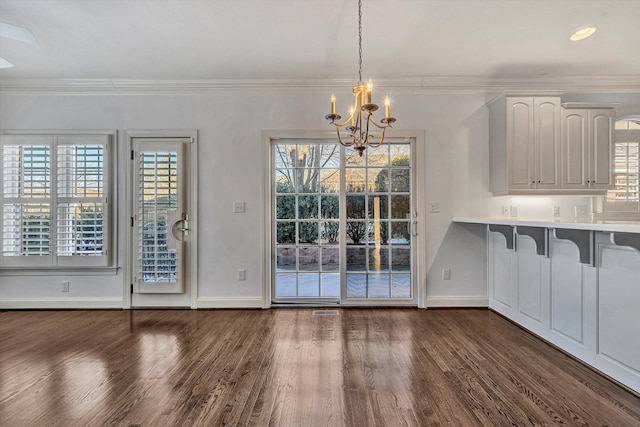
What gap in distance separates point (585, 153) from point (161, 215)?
456cm

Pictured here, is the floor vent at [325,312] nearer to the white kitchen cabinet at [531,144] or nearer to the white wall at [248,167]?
the white wall at [248,167]

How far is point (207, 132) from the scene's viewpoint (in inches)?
143

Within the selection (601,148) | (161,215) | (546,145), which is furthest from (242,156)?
(601,148)

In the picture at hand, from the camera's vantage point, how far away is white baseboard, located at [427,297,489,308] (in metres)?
3.62

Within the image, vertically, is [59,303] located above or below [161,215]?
below

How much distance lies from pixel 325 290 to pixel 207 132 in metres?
2.24

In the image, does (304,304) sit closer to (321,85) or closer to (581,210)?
(321,85)

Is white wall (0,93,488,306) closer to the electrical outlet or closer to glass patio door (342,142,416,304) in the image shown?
glass patio door (342,142,416,304)

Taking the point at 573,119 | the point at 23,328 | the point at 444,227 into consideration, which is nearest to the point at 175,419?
the point at 23,328

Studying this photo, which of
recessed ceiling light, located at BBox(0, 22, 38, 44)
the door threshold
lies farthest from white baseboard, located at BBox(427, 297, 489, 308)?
recessed ceiling light, located at BBox(0, 22, 38, 44)

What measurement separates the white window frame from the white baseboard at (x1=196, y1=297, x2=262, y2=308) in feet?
3.48

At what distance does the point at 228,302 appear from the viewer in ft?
11.9

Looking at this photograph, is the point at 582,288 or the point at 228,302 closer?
the point at 582,288

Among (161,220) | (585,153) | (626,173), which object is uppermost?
(585,153)
